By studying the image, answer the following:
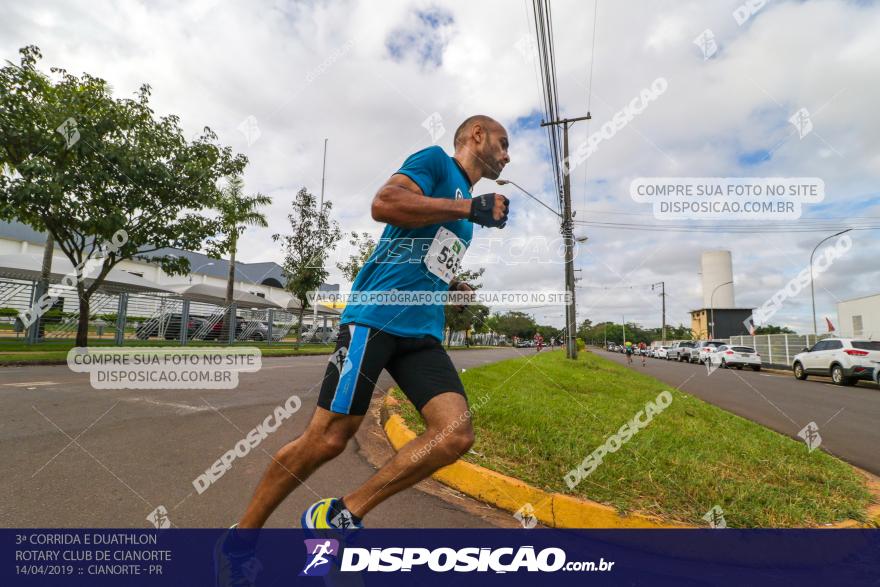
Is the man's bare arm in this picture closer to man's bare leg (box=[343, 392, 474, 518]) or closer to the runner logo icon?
man's bare leg (box=[343, 392, 474, 518])

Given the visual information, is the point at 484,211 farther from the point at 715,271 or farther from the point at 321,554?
the point at 715,271

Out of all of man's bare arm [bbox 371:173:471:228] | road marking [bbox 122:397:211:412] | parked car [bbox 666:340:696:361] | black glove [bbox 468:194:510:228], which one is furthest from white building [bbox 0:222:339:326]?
parked car [bbox 666:340:696:361]

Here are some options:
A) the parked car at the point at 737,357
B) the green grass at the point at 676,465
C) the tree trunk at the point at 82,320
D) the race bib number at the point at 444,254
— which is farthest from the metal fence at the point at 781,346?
the tree trunk at the point at 82,320

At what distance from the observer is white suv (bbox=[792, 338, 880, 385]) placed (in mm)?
12953

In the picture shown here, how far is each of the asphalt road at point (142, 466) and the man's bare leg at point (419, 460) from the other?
86 cm

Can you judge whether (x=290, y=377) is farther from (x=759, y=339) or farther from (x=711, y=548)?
(x=759, y=339)

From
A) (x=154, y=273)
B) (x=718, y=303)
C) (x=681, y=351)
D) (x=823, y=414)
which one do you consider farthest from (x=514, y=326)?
(x=823, y=414)

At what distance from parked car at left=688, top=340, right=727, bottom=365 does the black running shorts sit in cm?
2854

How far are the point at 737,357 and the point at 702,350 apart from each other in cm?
575

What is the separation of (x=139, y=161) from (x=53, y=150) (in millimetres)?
1750

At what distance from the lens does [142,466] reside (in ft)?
9.32

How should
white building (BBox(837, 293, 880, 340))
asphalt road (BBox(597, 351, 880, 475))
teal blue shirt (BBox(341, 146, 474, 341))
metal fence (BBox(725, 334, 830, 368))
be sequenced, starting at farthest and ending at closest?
white building (BBox(837, 293, 880, 340))
metal fence (BBox(725, 334, 830, 368))
asphalt road (BBox(597, 351, 880, 475))
teal blue shirt (BBox(341, 146, 474, 341))

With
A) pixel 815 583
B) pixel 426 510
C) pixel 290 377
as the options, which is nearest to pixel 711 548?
pixel 815 583

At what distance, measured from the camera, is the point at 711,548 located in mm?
2090
